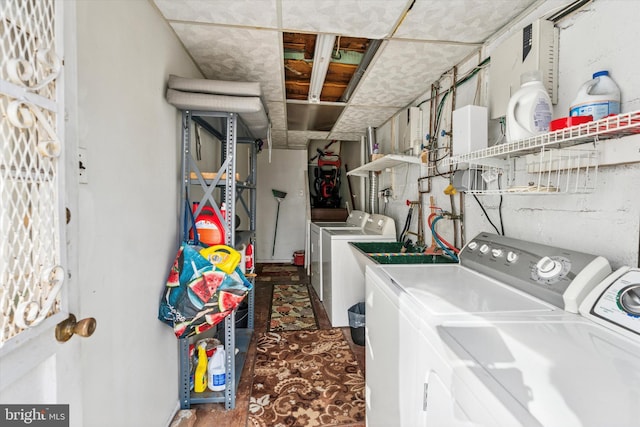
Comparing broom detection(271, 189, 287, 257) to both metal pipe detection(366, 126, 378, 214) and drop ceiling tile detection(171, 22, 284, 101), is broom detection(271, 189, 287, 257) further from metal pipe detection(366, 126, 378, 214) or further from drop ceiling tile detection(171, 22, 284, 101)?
drop ceiling tile detection(171, 22, 284, 101)

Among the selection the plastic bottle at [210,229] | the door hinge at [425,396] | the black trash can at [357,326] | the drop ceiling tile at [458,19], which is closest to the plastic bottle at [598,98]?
the drop ceiling tile at [458,19]

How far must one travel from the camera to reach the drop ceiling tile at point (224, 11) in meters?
1.34

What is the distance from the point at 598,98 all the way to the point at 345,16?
1.12 metres

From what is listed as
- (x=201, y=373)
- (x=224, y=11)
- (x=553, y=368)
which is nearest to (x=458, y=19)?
(x=224, y=11)

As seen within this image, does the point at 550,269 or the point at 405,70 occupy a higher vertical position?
the point at 405,70

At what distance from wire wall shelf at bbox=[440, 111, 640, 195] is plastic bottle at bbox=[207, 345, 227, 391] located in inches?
73.3

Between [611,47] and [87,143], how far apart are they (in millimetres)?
1884

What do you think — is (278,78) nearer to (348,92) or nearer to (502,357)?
(348,92)

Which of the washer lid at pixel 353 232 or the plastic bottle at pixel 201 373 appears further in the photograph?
the washer lid at pixel 353 232

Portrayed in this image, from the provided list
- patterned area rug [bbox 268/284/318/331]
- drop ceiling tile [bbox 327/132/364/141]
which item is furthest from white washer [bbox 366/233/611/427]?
drop ceiling tile [bbox 327/132/364/141]

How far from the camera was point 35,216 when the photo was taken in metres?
0.63

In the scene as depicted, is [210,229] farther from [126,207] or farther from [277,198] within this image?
[277,198]

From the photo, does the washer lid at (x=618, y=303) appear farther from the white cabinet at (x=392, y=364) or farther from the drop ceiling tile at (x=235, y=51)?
the drop ceiling tile at (x=235, y=51)

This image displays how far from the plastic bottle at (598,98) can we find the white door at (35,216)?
Answer: 5.01 feet
